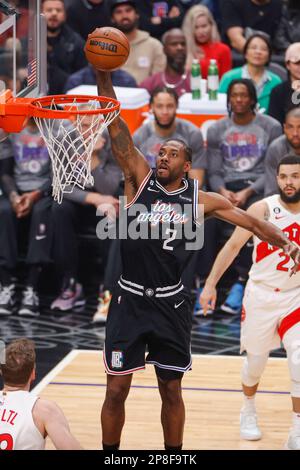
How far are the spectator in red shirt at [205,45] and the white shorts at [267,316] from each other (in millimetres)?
4968

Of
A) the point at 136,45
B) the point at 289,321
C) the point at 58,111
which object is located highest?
the point at 136,45

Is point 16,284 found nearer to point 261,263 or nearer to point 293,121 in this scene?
point 293,121

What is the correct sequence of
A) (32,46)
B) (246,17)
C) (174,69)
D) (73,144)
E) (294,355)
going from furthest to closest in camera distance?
(246,17) < (174,69) < (73,144) < (32,46) < (294,355)

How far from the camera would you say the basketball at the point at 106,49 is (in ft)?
20.3

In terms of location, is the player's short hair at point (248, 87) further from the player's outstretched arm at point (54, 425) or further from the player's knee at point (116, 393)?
the player's outstretched arm at point (54, 425)

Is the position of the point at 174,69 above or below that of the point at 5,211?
above

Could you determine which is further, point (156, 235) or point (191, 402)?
point (191, 402)

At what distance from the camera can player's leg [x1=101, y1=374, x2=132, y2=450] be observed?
621 centimetres

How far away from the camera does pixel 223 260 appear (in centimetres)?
681

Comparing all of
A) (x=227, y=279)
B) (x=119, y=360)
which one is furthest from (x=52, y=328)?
(x=119, y=360)

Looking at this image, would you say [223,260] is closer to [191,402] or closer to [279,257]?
[279,257]

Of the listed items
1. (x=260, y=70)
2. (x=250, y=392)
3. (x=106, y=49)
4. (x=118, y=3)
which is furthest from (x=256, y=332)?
(x=118, y=3)

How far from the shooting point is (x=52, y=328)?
9.59 m

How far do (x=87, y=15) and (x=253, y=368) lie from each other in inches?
245
